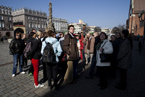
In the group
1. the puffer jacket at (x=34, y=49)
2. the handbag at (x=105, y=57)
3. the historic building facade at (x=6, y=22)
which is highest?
the historic building facade at (x=6, y=22)

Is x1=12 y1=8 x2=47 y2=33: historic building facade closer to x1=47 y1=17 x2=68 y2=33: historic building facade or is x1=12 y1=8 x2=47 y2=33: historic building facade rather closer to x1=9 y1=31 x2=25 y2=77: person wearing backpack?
x1=47 y1=17 x2=68 y2=33: historic building facade

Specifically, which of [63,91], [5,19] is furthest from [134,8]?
[5,19]

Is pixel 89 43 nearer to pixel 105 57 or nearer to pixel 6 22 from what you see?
pixel 105 57

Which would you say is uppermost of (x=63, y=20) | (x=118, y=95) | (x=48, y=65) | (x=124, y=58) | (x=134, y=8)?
(x=63, y=20)

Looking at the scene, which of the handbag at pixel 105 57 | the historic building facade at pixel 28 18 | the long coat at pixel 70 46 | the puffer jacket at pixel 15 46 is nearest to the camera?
the handbag at pixel 105 57

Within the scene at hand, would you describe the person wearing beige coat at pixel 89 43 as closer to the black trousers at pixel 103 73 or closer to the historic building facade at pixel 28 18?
the black trousers at pixel 103 73

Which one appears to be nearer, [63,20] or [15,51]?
[15,51]

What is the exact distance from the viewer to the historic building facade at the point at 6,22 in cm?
5487

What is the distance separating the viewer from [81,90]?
3732 millimetres

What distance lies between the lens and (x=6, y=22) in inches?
2267

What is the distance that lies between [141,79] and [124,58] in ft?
6.31

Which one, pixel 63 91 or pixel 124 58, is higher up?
pixel 124 58

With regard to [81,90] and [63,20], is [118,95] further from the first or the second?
[63,20]

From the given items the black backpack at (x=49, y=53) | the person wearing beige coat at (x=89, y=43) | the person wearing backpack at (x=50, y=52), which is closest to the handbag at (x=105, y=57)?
the person wearing backpack at (x=50, y=52)
